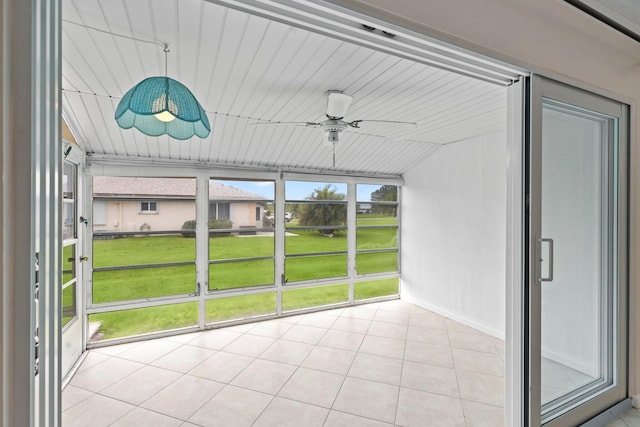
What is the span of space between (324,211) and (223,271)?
200 centimetres

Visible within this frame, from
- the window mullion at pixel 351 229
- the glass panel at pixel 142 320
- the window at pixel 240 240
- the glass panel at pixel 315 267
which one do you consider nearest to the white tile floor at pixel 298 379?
the glass panel at pixel 142 320

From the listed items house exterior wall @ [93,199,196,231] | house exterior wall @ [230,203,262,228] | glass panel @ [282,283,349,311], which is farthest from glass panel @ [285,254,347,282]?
house exterior wall @ [93,199,196,231]

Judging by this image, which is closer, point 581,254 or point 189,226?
Answer: point 581,254

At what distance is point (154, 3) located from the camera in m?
1.55

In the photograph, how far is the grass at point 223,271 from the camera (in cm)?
371

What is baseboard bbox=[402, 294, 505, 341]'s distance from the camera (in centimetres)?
377

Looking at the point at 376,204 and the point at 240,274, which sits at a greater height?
the point at 376,204

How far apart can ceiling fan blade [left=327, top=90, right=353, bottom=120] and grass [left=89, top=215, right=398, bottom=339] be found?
2.53 m

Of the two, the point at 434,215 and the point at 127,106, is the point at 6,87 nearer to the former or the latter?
the point at 127,106

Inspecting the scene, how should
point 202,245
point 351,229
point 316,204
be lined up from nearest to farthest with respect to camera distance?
point 202,245, point 316,204, point 351,229

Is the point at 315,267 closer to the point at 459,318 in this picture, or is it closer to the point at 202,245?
the point at 202,245

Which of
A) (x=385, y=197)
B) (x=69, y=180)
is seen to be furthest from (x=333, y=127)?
(x=385, y=197)

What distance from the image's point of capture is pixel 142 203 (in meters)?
3.84

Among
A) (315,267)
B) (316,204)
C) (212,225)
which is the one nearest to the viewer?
(212,225)
